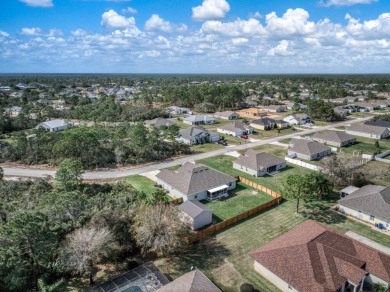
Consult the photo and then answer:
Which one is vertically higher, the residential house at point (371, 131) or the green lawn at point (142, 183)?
the residential house at point (371, 131)

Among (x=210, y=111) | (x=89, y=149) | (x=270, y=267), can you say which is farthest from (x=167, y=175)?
(x=210, y=111)

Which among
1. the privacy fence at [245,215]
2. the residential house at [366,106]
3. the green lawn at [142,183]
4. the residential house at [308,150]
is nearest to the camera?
the privacy fence at [245,215]

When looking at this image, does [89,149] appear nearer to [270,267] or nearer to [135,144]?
[135,144]

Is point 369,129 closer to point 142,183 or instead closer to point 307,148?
point 307,148

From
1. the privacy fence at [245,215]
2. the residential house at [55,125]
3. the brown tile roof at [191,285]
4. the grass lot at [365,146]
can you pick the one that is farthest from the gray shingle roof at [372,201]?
the residential house at [55,125]

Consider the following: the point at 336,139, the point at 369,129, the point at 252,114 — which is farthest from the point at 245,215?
the point at 252,114

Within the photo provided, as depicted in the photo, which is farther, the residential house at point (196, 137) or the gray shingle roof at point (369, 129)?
the gray shingle roof at point (369, 129)

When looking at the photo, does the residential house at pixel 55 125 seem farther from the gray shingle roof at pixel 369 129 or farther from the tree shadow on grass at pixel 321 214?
the gray shingle roof at pixel 369 129
